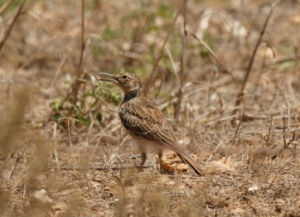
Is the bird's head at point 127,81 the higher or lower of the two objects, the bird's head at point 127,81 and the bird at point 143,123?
the higher

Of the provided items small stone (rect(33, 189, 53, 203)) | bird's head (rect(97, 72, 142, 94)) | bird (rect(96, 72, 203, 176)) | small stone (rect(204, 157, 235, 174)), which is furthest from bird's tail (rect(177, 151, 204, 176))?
small stone (rect(33, 189, 53, 203))

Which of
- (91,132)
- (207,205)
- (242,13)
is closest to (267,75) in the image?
(242,13)

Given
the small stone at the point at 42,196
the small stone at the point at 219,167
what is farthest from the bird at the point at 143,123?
the small stone at the point at 42,196

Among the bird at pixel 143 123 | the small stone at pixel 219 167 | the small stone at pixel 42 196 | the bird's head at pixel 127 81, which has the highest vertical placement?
the bird's head at pixel 127 81

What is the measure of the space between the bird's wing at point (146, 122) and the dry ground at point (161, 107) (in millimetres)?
228

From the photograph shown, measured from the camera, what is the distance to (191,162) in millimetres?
5867

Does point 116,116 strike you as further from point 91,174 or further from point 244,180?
point 244,180

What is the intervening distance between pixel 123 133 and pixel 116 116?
1.30 ft

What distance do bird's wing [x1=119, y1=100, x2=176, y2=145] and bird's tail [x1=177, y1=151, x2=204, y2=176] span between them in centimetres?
23

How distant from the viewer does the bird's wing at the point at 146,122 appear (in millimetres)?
6289

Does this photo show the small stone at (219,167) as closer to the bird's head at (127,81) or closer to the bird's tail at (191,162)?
the bird's tail at (191,162)

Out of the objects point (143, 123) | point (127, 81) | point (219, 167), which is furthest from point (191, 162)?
point (127, 81)

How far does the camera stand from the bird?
240 inches

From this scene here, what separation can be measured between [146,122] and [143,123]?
4 cm
